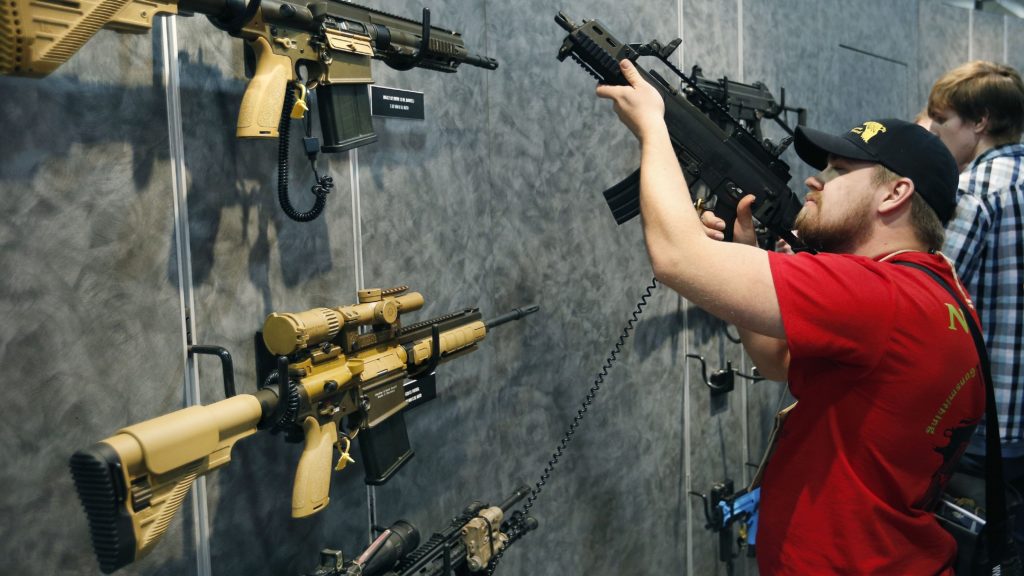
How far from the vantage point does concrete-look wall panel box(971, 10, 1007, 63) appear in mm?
4309

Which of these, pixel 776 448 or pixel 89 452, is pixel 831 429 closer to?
pixel 776 448

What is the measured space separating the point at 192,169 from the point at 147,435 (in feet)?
1.80

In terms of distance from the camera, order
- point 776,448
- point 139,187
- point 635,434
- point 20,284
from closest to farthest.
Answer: point 20,284
point 139,187
point 776,448
point 635,434

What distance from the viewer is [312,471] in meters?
1.30

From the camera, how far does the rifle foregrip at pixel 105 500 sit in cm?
90

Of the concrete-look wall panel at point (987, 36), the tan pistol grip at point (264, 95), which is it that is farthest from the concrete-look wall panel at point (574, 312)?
the concrete-look wall panel at point (987, 36)

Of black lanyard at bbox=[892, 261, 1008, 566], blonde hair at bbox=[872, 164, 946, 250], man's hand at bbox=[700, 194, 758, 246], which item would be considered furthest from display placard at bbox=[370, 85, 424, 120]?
black lanyard at bbox=[892, 261, 1008, 566]

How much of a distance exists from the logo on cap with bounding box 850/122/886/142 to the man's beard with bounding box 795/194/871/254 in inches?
4.7

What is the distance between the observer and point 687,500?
2742 millimetres

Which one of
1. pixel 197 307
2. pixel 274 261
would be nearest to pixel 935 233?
pixel 274 261

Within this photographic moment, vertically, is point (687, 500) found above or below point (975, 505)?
below

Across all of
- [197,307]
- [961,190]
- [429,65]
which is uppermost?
[429,65]

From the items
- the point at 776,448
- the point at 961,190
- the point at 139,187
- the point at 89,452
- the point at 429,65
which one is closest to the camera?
the point at 89,452

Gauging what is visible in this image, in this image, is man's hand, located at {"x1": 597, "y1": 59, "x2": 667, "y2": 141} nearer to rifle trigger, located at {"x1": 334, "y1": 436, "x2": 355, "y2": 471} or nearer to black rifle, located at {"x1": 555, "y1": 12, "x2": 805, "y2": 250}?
black rifle, located at {"x1": 555, "y1": 12, "x2": 805, "y2": 250}
